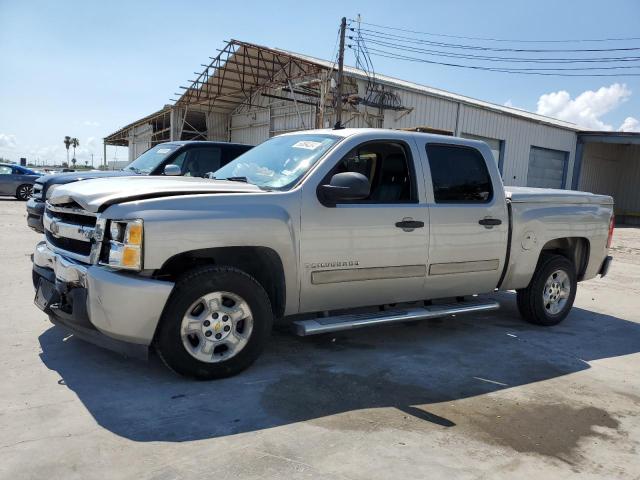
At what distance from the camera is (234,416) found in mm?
3287

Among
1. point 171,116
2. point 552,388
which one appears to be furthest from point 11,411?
point 171,116

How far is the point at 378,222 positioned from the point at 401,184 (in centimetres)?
58

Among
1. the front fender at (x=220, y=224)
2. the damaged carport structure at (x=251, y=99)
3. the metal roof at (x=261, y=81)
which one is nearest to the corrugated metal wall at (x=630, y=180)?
the metal roof at (x=261, y=81)

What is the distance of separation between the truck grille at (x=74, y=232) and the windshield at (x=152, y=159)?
4.30m

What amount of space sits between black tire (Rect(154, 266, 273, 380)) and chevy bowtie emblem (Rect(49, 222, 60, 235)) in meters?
1.21

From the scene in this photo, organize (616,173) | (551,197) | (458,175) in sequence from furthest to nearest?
(616,173), (551,197), (458,175)

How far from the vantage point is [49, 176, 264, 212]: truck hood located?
3605 millimetres

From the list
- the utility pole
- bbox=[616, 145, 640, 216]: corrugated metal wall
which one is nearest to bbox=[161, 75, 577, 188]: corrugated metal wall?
the utility pole

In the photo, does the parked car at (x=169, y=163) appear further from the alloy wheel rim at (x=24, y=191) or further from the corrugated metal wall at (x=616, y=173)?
the corrugated metal wall at (x=616, y=173)

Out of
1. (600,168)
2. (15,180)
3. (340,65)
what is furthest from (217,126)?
(600,168)

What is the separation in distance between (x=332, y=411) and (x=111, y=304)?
5.29 feet

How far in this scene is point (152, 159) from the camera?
8914mm

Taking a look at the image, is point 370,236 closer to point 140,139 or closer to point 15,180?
point 15,180

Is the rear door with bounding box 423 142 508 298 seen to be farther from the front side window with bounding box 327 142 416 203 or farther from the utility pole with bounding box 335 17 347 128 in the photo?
the utility pole with bounding box 335 17 347 128
